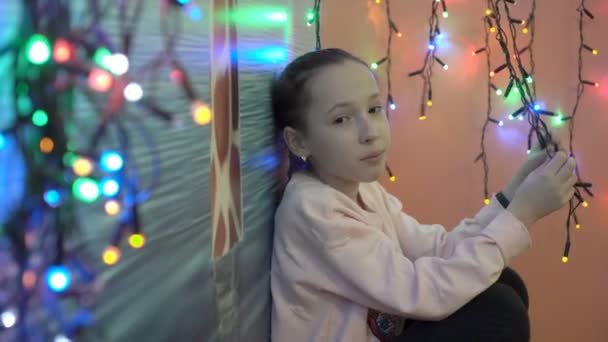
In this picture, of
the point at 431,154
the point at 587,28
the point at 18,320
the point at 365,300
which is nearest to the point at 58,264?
the point at 18,320

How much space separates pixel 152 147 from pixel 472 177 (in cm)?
131

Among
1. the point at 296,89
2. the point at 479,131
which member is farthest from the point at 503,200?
the point at 479,131

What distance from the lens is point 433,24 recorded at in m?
1.75

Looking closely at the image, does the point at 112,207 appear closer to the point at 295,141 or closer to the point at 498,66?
→ the point at 295,141

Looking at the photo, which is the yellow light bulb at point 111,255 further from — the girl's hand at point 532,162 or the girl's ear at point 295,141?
the girl's hand at point 532,162

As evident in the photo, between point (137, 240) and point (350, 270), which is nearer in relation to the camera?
point (137, 240)

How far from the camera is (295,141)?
→ 113cm

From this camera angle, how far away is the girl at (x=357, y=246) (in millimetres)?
979

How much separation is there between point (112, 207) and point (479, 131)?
1383 millimetres

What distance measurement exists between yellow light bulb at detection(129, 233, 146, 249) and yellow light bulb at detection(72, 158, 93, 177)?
0.09 meters

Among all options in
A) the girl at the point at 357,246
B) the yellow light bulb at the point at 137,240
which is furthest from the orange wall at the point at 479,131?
the yellow light bulb at the point at 137,240

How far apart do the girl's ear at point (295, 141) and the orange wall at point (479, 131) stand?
26.0 inches

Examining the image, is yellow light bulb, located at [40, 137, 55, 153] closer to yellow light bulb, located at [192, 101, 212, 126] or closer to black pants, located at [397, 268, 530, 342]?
yellow light bulb, located at [192, 101, 212, 126]

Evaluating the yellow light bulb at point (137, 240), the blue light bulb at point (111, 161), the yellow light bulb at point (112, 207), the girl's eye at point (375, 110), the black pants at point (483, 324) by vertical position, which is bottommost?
the black pants at point (483, 324)
